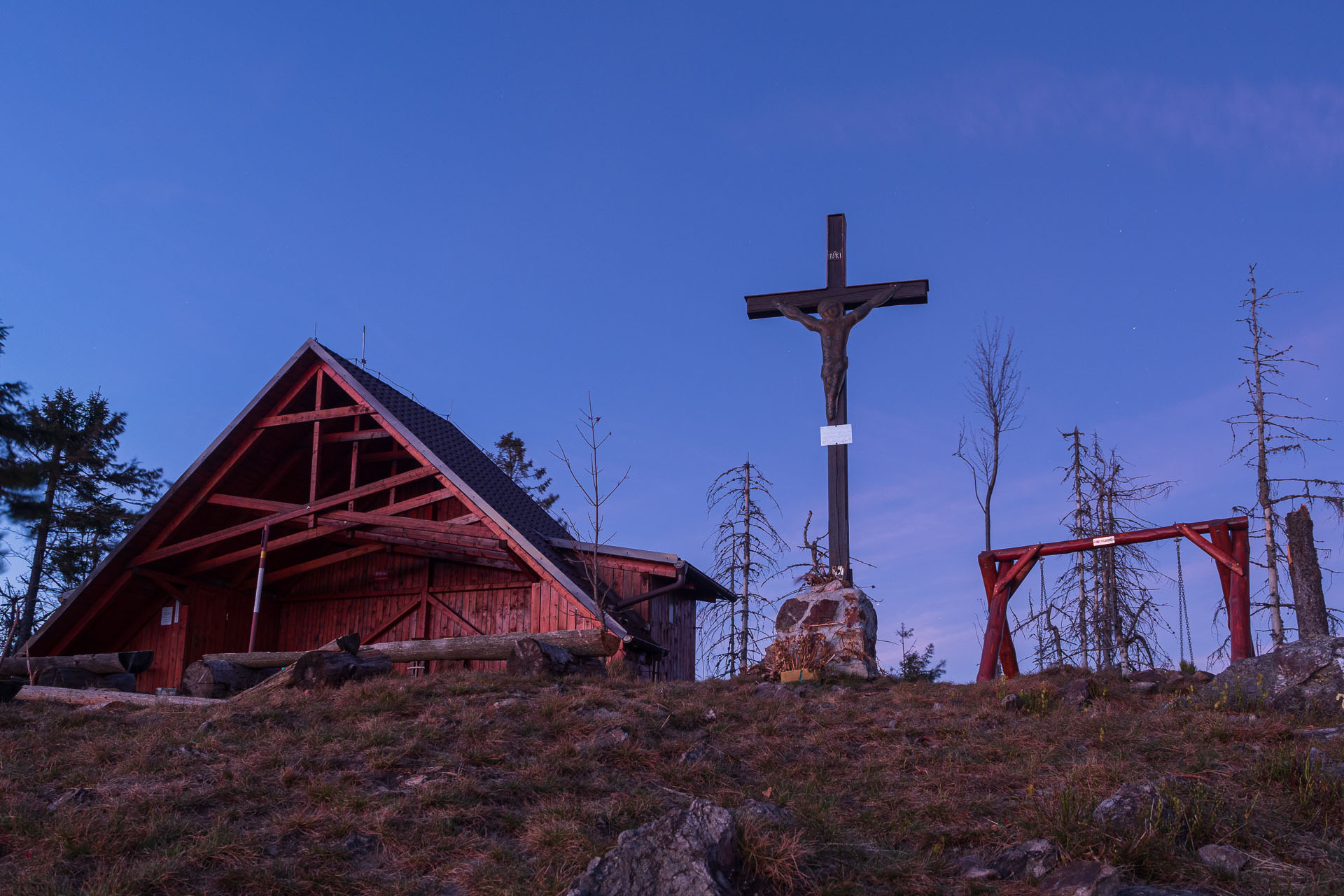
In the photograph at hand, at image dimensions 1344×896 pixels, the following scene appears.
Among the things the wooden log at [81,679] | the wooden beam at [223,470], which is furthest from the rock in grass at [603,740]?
the wooden beam at [223,470]

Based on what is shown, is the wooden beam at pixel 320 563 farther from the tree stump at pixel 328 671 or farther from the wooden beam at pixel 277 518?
the tree stump at pixel 328 671

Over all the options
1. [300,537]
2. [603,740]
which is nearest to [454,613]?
[300,537]

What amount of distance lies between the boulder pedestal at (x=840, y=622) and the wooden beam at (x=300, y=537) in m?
Answer: 5.83

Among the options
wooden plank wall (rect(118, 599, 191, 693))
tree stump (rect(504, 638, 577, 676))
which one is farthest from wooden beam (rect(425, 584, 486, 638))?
tree stump (rect(504, 638, 577, 676))

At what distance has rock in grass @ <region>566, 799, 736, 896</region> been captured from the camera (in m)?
4.33

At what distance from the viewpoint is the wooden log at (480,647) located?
11398 millimetres

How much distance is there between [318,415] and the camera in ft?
52.6

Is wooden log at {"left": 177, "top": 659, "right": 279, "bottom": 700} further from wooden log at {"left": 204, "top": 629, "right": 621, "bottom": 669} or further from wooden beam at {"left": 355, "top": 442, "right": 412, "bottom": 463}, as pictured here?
wooden beam at {"left": 355, "top": 442, "right": 412, "bottom": 463}

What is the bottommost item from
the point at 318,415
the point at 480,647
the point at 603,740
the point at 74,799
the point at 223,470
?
the point at 74,799

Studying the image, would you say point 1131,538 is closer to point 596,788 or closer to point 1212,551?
point 1212,551

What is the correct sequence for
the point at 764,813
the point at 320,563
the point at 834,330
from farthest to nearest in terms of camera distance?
the point at 320,563, the point at 834,330, the point at 764,813

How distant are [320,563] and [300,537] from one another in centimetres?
222

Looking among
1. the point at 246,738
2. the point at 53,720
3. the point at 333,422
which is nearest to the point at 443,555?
the point at 333,422

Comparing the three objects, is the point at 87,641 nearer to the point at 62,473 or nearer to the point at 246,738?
the point at 62,473
